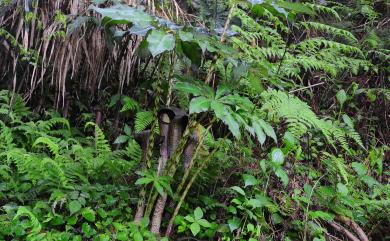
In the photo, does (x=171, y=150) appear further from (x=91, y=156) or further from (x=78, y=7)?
(x=78, y=7)

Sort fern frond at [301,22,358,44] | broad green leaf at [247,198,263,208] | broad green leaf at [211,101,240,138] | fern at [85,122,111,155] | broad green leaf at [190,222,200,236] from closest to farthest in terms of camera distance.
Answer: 1. broad green leaf at [211,101,240,138]
2. broad green leaf at [190,222,200,236]
3. broad green leaf at [247,198,263,208]
4. fern at [85,122,111,155]
5. fern frond at [301,22,358,44]

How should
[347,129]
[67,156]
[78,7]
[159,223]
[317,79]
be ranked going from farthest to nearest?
[317,79] → [78,7] → [347,129] → [67,156] → [159,223]

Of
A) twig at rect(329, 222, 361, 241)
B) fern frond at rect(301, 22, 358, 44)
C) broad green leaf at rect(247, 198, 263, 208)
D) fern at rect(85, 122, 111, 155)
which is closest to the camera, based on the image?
broad green leaf at rect(247, 198, 263, 208)

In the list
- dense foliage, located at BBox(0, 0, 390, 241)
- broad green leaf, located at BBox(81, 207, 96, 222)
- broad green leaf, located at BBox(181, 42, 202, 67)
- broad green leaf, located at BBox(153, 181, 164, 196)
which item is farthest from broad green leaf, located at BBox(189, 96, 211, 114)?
broad green leaf, located at BBox(81, 207, 96, 222)

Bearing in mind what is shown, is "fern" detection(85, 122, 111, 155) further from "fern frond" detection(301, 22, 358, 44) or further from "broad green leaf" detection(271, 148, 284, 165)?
"fern frond" detection(301, 22, 358, 44)

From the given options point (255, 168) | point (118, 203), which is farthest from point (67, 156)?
point (255, 168)

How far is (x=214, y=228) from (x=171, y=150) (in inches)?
16.9

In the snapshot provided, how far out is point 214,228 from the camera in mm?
1918

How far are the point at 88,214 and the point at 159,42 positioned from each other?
2.90 feet

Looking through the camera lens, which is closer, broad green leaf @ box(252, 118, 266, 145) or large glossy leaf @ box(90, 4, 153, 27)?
large glossy leaf @ box(90, 4, 153, 27)

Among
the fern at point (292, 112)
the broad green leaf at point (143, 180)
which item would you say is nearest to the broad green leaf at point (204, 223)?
the broad green leaf at point (143, 180)

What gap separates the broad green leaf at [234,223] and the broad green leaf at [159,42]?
3.10 ft

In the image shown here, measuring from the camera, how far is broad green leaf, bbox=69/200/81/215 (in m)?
1.76

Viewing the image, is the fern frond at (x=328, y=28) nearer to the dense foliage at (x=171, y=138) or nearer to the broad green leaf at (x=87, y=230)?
the dense foliage at (x=171, y=138)
